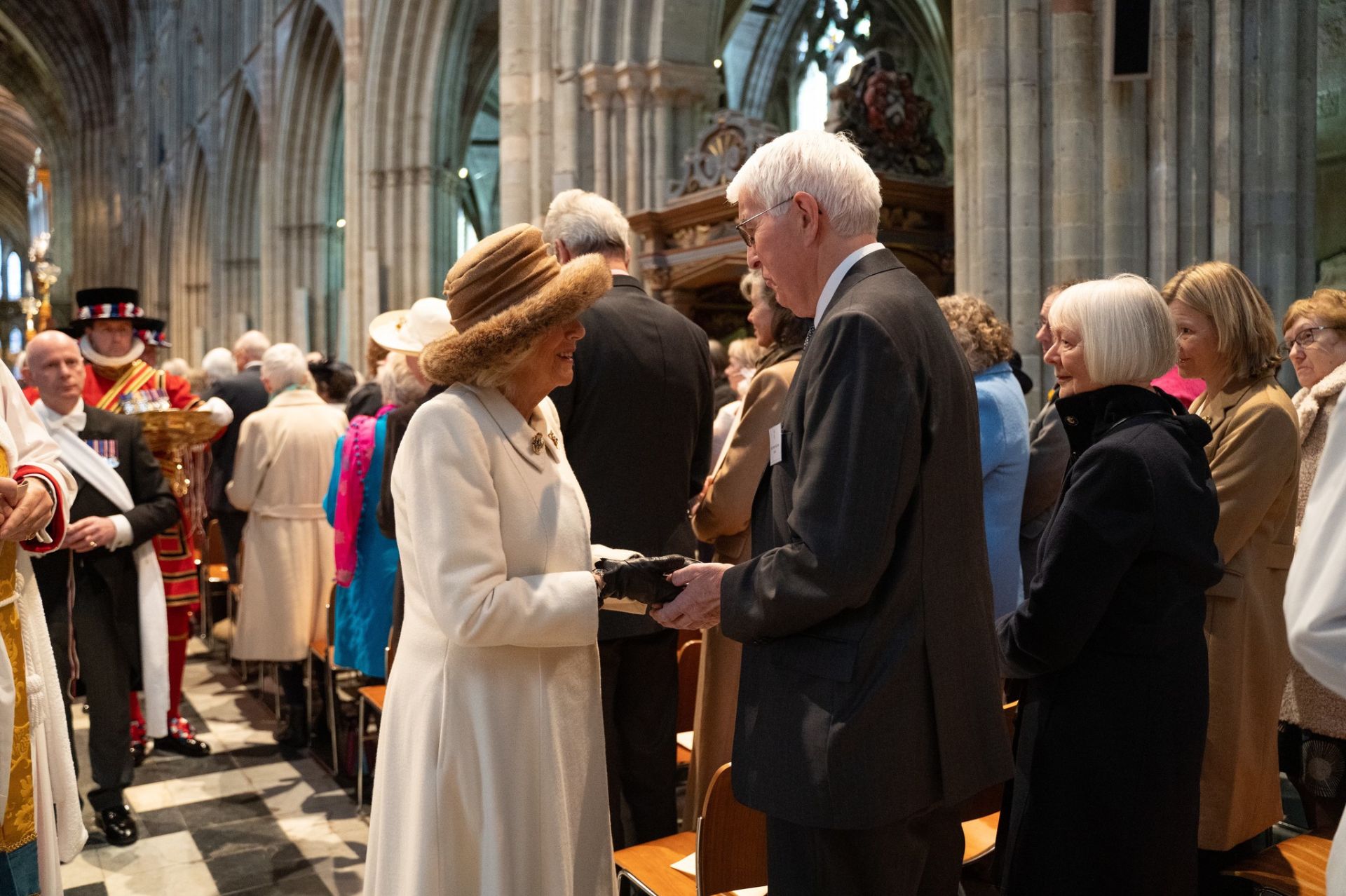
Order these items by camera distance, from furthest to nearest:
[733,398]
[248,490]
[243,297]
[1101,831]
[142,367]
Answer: [243,297]
[733,398]
[248,490]
[142,367]
[1101,831]

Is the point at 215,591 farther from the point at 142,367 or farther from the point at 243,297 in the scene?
the point at 243,297

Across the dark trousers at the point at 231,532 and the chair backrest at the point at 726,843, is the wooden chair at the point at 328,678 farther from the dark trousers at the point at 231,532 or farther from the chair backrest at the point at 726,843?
the chair backrest at the point at 726,843

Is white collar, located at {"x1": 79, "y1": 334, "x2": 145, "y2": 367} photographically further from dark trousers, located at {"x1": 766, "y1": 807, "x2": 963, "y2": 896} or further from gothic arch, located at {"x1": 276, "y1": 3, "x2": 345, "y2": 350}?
gothic arch, located at {"x1": 276, "y1": 3, "x2": 345, "y2": 350}

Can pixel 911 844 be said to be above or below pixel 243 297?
below

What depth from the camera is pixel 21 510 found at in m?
2.35

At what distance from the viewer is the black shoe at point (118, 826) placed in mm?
3889

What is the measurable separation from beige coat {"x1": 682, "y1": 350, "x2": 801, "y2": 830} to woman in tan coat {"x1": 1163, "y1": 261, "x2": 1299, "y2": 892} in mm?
941

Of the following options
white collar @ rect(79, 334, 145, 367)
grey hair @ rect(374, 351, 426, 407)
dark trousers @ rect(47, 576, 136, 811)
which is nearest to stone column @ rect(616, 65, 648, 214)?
white collar @ rect(79, 334, 145, 367)

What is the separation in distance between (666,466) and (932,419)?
1.35 metres

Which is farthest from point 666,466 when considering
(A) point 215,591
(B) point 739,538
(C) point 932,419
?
(A) point 215,591

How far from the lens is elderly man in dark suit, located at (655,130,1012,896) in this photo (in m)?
1.64

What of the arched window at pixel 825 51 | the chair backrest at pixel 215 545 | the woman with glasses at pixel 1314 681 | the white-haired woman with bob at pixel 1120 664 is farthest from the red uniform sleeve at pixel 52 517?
the arched window at pixel 825 51

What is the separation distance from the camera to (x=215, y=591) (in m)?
7.25

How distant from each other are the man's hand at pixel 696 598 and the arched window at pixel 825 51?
50.4 feet
